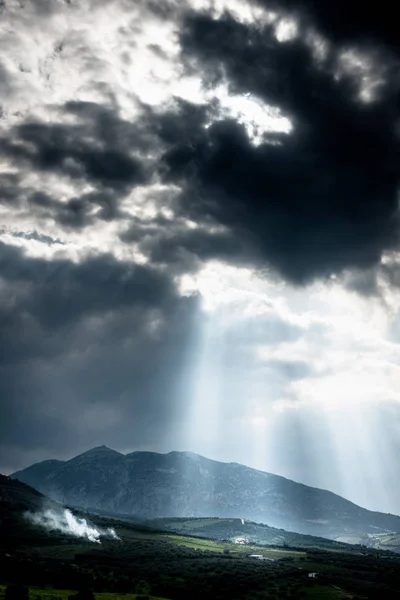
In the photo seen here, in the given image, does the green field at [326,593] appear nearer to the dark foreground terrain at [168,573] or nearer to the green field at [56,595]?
the dark foreground terrain at [168,573]

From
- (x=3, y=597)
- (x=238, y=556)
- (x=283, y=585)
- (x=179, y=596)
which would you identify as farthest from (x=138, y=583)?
(x=238, y=556)

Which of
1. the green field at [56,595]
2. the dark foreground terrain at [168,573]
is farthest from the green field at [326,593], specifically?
the green field at [56,595]

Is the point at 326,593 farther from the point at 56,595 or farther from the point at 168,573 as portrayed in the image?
the point at 56,595

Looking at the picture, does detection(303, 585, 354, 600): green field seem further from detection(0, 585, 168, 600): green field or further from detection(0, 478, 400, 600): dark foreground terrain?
detection(0, 585, 168, 600): green field

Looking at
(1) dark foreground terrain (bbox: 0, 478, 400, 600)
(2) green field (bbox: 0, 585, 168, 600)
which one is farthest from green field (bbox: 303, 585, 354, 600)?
(2) green field (bbox: 0, 585, 168, 600)

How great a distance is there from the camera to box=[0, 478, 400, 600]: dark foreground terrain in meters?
103

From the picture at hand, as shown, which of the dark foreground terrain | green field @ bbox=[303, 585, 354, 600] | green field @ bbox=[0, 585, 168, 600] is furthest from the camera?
green field @ bbox=[303, 585, 354, 600]

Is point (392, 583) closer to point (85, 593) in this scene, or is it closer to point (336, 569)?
point (336, 569)

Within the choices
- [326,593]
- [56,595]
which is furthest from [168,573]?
[56,595]

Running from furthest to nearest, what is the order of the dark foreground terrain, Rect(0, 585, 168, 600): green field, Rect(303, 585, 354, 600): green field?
1. Rect(303, 585, 354, 600): green field
2. the dark foreground terrain
3. Rect(0, 585, 168, 600): green field

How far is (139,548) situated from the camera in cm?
18512

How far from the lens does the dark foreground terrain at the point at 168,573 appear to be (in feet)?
338

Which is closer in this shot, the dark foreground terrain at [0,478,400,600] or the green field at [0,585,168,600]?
the green field at [0,585,168,600]

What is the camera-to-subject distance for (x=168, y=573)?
440ft
